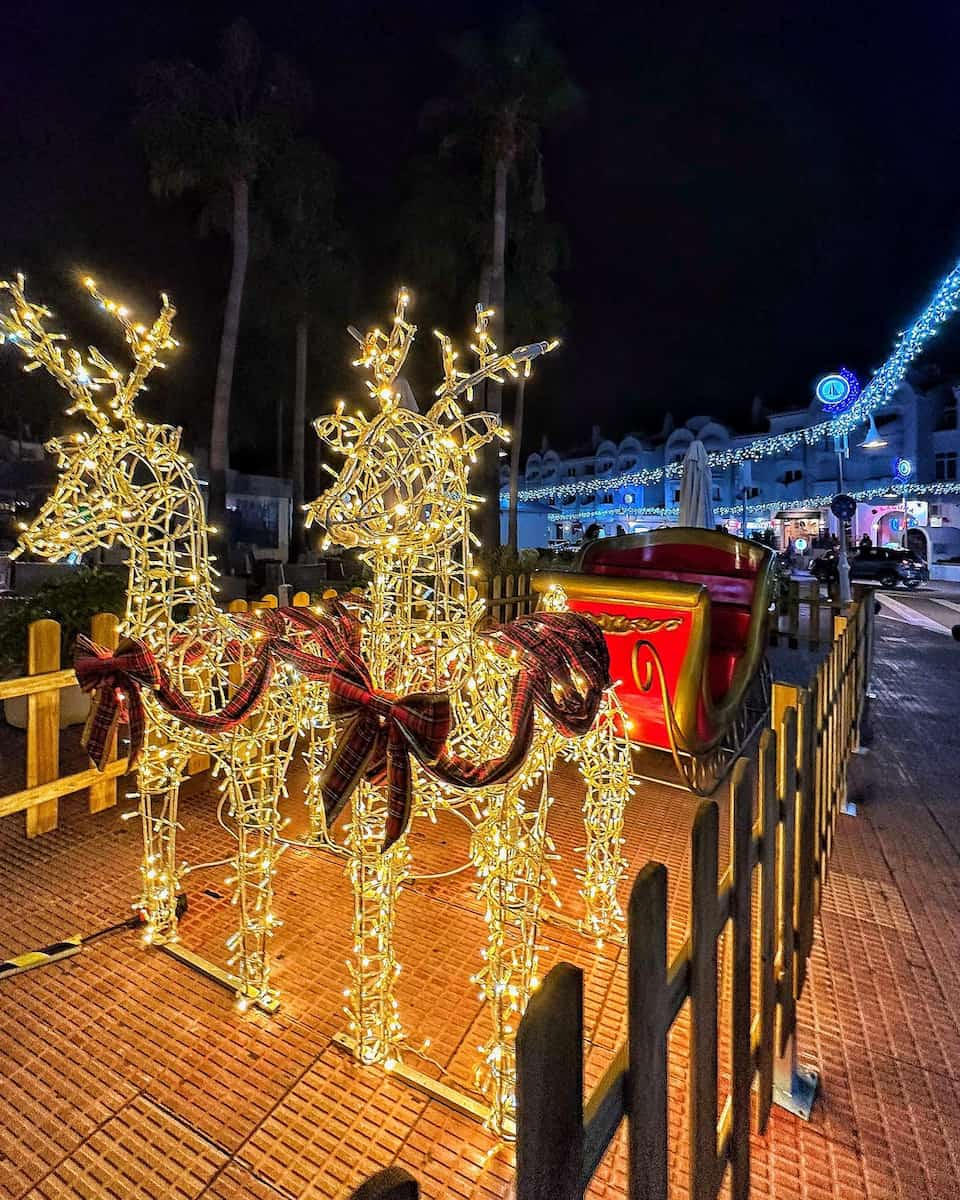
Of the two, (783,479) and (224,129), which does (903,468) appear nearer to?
(783,479)

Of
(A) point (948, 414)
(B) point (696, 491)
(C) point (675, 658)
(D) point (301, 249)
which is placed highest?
(D) point (301, 249)

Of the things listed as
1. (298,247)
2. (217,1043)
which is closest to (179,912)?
(217,1043)

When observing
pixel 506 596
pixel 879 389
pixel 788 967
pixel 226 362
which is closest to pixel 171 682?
pixel 788 967

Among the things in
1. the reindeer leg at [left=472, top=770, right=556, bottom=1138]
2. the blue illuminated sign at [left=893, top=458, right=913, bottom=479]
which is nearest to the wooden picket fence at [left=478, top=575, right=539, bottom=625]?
the reindeer leg at [left=472, top=770, right=556, bottom=1138]

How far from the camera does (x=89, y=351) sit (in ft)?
6.83

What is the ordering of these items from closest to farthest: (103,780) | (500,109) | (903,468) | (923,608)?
(103,780)
(923,608)
(500,109)
(903,468)

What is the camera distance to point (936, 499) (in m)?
30.3

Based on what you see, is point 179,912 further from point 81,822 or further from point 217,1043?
point 81,822

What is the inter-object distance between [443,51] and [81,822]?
18.8 metres

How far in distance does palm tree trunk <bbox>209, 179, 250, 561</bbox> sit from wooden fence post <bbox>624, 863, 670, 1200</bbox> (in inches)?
586

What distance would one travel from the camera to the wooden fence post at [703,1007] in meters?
1.17

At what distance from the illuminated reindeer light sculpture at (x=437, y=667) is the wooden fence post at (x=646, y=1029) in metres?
0.70

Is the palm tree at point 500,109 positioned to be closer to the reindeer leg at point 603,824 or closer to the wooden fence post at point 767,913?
the reindeer leg at point 603,824

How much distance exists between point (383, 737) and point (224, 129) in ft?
60.0
